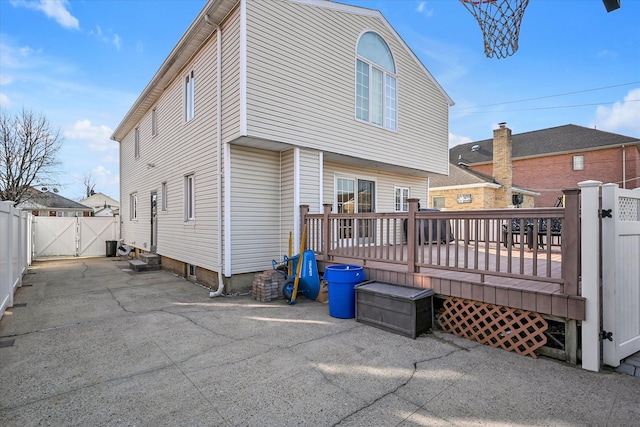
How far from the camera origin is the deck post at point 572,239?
3.43 meters

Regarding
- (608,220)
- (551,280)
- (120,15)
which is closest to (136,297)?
(551,280)

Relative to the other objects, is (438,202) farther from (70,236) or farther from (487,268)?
(70,236)

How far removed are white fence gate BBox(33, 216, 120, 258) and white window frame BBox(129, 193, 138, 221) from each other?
2377mm

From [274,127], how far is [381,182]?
4.60 m

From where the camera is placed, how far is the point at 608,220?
3.38 m

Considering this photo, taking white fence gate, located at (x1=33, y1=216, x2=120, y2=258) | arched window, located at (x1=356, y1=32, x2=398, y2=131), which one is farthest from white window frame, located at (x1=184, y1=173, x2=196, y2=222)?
white fence gate, located at (x1=33, y1=216, x2=120, y2=258)

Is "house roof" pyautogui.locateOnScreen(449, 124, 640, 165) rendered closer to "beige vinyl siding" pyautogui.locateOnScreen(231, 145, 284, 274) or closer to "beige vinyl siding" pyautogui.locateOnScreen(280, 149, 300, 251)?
"beige vinyl siding" pyautogui.locateOnScreen(280, 149, 300, 251)

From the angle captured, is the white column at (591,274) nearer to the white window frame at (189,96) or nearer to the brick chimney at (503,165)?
the white window frame at (189,96)

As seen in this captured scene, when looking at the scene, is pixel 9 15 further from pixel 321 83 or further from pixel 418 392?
pixel 418 392

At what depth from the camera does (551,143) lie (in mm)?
23750

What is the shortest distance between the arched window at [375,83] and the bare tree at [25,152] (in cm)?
2204

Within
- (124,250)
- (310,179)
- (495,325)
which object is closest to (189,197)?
(310,179)

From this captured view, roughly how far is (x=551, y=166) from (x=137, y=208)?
2655 cm

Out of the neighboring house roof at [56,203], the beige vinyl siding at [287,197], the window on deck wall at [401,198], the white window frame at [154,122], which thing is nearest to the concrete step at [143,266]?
the white window frame at [154,122]
